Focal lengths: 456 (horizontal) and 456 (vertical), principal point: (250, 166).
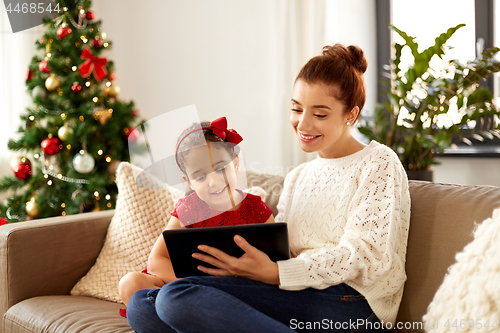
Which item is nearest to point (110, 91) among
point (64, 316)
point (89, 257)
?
point (89, 257)

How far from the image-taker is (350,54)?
1217 millimetres

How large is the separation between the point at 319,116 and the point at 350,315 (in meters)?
0.48

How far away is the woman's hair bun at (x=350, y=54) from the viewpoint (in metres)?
1.20

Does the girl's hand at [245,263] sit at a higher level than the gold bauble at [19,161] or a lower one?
lower

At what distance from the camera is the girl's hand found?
39.2 inches

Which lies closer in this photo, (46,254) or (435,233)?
(435,233)

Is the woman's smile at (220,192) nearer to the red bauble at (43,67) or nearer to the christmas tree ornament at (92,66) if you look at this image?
the christmas tree ornament at (92,66)

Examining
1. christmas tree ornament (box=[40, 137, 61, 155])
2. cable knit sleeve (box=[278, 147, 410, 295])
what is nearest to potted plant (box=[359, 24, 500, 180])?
cable knit sleeve (box=[278, 147, 410, 295])

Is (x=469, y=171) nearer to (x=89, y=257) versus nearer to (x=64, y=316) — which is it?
(x=89, y=257)

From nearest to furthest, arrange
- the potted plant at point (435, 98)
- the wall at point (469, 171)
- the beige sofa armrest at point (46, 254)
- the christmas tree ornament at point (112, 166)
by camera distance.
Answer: the beige sofa armrest at point (46, 254) → the potted plant at point (435, 98) → the christmas tree ornament at point (112, 166) → the wall at point (469, 171)

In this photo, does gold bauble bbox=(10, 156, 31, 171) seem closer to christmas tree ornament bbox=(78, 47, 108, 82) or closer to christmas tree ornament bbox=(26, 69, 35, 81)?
christmas tree ornament bbox=(26, 69, 35, 81)

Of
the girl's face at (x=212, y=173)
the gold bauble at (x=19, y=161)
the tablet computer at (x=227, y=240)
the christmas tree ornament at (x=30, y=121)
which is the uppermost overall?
the christmas tree ornament at (x=30, y=121)

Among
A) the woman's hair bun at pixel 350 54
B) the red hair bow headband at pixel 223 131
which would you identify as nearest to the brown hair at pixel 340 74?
the woman's hair bun at pixel 350 54

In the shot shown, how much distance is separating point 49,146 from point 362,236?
69.2 inches
